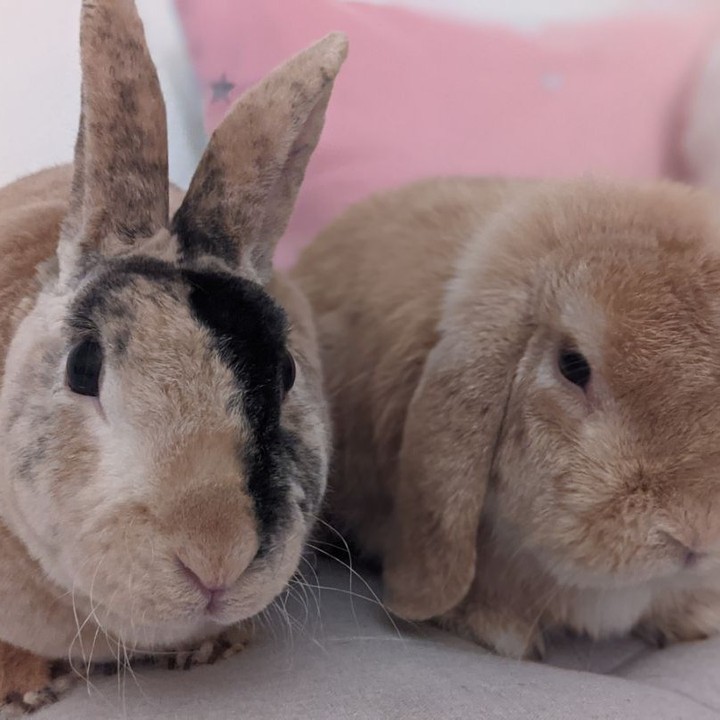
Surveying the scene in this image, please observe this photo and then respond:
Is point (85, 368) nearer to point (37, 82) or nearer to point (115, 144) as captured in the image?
point (115, 144)

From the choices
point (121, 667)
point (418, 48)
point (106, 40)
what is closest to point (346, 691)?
point (121, 667)

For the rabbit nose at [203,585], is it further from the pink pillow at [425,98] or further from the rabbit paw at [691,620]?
the pink pillow at [425,98]

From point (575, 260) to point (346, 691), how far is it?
457 millimetres

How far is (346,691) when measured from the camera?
0.76m

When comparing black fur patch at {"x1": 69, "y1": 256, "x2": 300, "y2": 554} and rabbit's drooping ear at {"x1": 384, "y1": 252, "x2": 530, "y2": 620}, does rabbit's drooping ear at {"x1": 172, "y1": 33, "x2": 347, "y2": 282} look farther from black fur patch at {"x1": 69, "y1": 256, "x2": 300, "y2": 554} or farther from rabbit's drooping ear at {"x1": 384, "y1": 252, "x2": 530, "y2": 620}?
rabbit's drooping ear at {"x1": 384, "y1": 252, "x2": 530, "y2": 620}

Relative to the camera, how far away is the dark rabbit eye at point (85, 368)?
664 millimetres

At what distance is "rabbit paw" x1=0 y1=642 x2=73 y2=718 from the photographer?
31.6 inches

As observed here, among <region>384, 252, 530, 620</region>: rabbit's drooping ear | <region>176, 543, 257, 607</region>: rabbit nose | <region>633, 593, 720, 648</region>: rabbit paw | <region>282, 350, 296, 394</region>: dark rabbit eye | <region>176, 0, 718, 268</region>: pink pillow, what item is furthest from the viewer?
<region>176, 0, 718, 268</region>: pink pillow

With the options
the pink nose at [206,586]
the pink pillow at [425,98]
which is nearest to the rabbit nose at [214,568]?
the pink nose at [206,586]

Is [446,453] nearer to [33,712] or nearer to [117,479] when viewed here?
[117,479]

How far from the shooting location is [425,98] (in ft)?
4.78

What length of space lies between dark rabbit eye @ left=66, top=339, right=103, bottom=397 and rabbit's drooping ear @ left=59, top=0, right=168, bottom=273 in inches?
4.0


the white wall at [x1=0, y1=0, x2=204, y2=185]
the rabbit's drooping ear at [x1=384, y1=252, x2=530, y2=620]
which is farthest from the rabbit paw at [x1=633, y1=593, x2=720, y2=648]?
the white wall at [x1=0, y1=0, x2=204, y2=185]

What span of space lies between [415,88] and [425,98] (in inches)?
1.0
